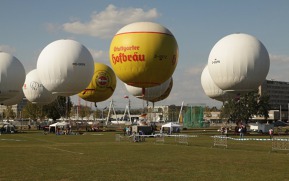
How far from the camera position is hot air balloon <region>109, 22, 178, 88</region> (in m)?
48.4

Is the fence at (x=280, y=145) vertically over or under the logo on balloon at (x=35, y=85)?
under

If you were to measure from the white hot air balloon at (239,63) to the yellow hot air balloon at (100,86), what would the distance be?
2236 cm

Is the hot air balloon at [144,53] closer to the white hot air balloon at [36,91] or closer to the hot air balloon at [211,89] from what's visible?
the hot air balloon at [211,89]

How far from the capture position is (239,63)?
50.7 m

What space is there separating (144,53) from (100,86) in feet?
78.0

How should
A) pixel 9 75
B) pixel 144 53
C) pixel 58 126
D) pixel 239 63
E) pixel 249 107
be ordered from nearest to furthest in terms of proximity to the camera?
pixel 144 53, pixel 239 63, pixel 58 126, pixel 9 75, pixel 249 107

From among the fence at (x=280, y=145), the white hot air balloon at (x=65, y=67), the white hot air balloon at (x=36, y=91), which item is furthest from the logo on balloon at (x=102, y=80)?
the fence at (x=280, y=145)

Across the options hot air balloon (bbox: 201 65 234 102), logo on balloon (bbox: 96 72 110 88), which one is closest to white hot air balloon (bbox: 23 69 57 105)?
logo on balloon (bbox: 96 72 110 88)

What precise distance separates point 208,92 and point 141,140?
3032cm

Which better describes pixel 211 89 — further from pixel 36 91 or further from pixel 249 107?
pixel 249 107

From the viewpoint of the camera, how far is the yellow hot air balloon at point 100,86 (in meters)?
70.8

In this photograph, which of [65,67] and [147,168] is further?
[65,67]

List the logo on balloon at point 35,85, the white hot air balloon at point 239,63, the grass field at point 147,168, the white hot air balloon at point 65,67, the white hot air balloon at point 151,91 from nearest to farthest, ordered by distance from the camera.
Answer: the grass field at point 147,168 < the white hot air balloon at point 239,63 < the white hot air balloon at point 65,67 < the white hot air balloon at point 151,91 < the logo on balloon at point 35,85

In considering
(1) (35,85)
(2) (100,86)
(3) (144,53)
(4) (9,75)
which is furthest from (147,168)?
(1) (35,85)
